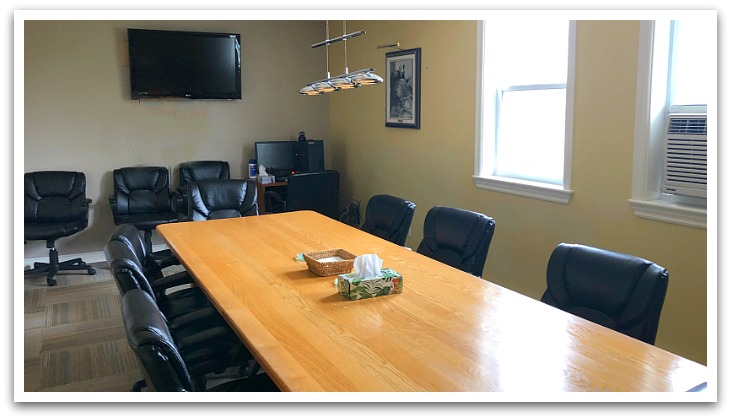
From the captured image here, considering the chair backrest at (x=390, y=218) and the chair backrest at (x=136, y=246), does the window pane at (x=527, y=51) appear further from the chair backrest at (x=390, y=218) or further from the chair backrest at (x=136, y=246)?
the chair backrest at (x=136, y=246)

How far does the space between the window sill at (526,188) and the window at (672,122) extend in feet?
1.77

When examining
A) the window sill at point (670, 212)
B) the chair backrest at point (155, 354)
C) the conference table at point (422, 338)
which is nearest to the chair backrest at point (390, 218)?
the conference table at point (422, 338)

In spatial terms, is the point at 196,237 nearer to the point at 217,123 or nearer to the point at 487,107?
the point at 487,107

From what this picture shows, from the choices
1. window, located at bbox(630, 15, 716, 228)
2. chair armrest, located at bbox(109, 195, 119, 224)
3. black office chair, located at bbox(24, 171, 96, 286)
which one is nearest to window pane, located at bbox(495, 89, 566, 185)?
window, located at bbox(630, 15, 716, 228)

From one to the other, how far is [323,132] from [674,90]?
14.0 ft

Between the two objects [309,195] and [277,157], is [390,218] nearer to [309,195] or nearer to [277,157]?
[309,195]

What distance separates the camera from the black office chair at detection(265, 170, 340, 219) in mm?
5570

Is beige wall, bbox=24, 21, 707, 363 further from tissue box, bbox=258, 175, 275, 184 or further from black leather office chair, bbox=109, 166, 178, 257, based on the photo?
tissue box, bbox=258, 175, 275, 184

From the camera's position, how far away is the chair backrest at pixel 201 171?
19.7 ft

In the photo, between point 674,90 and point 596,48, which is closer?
point 674,90
